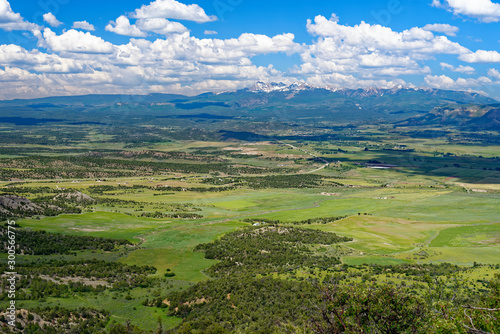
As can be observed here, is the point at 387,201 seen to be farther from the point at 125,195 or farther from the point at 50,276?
the point at 50,276

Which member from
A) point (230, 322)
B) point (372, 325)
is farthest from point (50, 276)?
point (372, 325)

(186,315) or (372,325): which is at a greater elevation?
(372,325)

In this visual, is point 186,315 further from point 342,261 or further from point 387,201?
point 387,201

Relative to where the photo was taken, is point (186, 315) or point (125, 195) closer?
point (186, 315)

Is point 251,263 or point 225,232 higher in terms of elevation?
point 251,263

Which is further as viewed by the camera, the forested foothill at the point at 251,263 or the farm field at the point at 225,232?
the farm field at the point at 225,232

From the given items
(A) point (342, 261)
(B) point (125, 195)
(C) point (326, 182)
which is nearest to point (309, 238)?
(A) point (342, 261)

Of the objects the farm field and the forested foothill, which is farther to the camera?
the farm field

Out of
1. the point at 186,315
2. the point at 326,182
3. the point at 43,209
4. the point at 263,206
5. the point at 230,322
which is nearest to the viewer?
the point at 230,322

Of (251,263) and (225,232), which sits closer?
(251,263)

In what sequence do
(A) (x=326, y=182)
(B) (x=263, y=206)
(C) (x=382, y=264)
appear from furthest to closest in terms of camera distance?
(A) (x=326, y=182)
(B) (x=263, y=206)
(C) (x=382, y=264)
